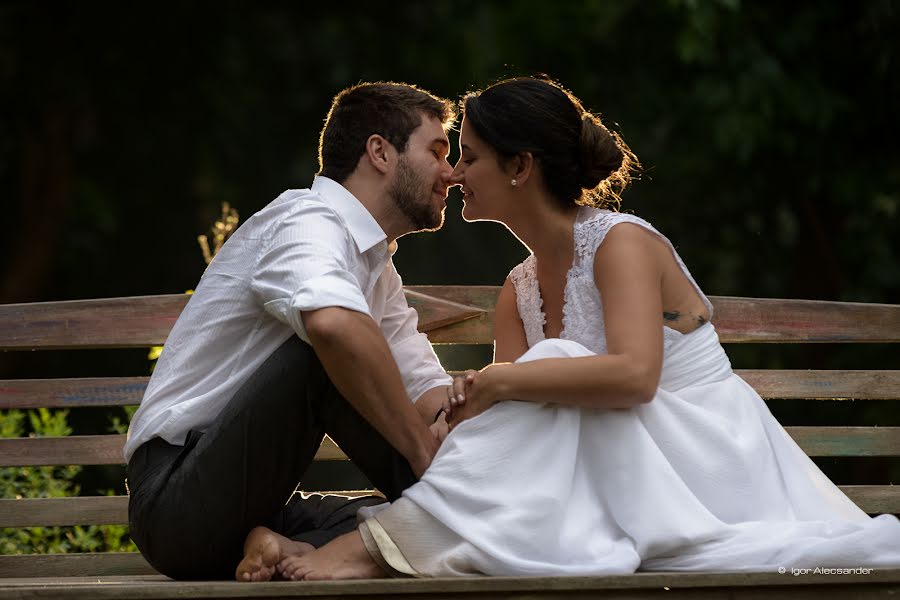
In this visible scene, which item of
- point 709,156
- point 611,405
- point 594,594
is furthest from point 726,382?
point 709,156

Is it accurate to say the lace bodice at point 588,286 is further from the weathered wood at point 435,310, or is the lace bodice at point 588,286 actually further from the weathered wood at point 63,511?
the weathered wood at point 63,511

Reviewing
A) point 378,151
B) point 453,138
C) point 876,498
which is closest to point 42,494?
point 378,151

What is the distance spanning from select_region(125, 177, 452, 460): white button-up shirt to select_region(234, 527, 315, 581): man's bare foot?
37 cm

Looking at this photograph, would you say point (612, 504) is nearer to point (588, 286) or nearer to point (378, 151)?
point (588, 286)

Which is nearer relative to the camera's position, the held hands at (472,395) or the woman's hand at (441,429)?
the held hands at (472,395)

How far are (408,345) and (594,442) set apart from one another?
82 cm

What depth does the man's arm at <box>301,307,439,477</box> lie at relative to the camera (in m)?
2.75

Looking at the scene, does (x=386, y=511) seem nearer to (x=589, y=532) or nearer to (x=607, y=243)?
(x=589, y=532)

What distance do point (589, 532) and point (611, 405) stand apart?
11.2 inches

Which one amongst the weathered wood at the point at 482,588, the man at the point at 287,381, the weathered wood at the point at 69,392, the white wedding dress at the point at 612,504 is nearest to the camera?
the weathered wood at the point at 482,588

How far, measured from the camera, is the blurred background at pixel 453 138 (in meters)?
6.29

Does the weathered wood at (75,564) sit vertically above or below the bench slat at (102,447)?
below

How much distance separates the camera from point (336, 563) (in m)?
2.73

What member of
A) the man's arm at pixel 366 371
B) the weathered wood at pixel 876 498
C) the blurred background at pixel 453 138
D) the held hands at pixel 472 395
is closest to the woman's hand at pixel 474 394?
the held hands at pixel 472 395
